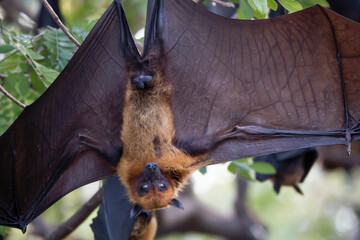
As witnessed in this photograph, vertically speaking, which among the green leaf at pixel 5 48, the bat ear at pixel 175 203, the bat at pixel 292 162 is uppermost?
the green leaf at pixel 5 48

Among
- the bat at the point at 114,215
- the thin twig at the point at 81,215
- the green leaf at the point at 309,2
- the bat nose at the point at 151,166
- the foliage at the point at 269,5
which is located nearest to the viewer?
the foliage at the point at 269,5

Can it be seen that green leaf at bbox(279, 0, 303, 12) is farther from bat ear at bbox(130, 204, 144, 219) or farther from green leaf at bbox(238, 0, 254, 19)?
bat ear at bbox(130, 204, 144, 219)

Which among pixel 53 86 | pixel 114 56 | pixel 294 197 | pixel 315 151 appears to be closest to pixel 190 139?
pixel 114 56

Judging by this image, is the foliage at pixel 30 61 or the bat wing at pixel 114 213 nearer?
the foliage at pixel 30 61

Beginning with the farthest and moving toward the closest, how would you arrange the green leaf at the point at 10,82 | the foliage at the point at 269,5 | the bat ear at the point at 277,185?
the bat ear at the point at 277,185 → the green leaf at the point at 10,82 → the foliage at the point at 269,5

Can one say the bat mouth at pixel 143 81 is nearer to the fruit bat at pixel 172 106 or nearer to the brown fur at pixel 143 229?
the fruit bat at pixel 172 106

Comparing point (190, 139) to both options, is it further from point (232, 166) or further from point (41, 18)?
point (41, 18)

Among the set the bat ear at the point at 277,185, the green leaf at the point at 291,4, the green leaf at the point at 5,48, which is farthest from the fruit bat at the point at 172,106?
the bat ear at the point at 277,185
